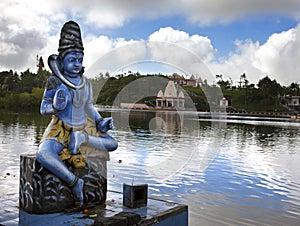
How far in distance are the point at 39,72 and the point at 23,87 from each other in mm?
3492

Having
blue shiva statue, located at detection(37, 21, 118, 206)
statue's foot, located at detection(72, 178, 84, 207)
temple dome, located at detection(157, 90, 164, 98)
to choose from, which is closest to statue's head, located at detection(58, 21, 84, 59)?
blue shiva statue, located at detection(37, 21, 118, 206)

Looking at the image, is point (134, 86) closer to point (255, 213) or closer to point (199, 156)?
point (255, 213)

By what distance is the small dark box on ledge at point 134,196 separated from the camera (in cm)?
570

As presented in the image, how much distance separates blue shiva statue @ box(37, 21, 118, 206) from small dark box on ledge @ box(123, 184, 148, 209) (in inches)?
26.9

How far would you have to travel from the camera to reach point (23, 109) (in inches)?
1918

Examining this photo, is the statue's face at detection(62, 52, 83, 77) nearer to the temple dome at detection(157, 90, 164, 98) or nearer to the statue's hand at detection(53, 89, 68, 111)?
the statue's hand at detection(53, 89, 68, 111)

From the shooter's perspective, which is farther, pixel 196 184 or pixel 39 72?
pixel 39 72

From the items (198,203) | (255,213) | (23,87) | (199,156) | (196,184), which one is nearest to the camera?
(255,213)

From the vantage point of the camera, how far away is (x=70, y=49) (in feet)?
19.0

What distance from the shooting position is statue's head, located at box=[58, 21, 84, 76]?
227 inches

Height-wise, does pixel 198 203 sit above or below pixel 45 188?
Answer: below

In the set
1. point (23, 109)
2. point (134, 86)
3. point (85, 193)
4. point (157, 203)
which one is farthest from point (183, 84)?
point (23, 109)

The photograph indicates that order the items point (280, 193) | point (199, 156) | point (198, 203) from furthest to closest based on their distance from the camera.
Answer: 1. point (199, 156)
2. point (280, 193)
3. point (198, 203)

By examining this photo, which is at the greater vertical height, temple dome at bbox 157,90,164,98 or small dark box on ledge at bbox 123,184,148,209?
temple dome at bbox 157,90,164,98
